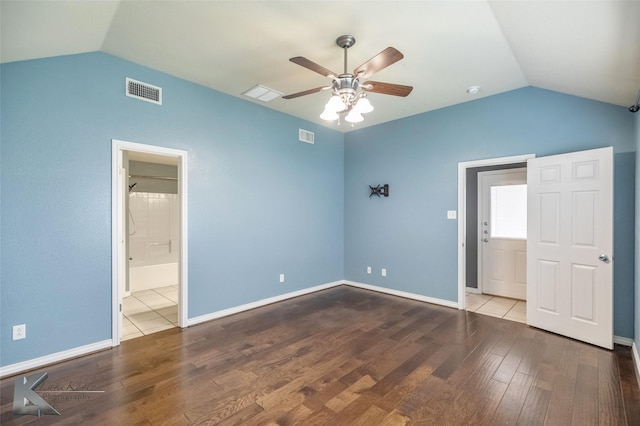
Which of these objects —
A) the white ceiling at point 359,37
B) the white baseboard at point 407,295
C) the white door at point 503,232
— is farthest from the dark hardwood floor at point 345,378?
the white ceiling at point 359,37

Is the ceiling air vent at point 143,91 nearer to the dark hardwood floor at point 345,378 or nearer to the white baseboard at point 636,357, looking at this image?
the dark hardwood floor at point 345,378

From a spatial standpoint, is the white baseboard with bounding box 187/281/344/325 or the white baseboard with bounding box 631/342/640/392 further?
the white baseboard with bounding box 187/281/344/325

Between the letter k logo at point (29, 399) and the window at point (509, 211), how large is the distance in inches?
230

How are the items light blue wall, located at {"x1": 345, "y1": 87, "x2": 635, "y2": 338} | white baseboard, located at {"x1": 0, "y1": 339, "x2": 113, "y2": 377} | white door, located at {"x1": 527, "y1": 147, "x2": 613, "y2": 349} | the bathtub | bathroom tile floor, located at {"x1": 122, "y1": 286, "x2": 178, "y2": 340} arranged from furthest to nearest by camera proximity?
the bathtub, bathroom tile floor, located at {"x1": 122, "y1": 286, "x2": 178, "y2": 340}, light blue wall, located at {"x1": 345, "y1": 87, "x2": 635, "y2": 338}, white door, located at {"x1": 527, "y1": 147, "x2": 613, "y2": 349}, white baseboard, located at {"x1": 0, "y1": 339, "x2": 113, "y2": 377}

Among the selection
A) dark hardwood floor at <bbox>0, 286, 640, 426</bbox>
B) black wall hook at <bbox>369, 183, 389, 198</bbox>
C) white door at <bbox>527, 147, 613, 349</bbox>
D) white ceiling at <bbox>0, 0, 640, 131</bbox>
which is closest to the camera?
dark hardwood floor at <bbox>0, 286, 640, 426</bbox>

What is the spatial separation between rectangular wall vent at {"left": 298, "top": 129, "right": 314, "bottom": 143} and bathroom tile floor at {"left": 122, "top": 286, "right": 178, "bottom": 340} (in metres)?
3.29

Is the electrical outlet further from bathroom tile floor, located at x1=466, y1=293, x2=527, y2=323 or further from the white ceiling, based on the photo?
bathroom tile floor, located at x1=466, y1=293, x2=527, y2=323

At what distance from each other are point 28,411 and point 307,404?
196 centimetres

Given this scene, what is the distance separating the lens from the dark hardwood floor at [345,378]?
6.60ft

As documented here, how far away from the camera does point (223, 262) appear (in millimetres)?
3938

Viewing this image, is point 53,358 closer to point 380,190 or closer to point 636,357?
point 380,190

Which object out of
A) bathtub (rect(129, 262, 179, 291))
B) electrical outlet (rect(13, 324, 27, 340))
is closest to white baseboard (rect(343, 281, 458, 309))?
bathtub (rect(129, 262, 179, 291))

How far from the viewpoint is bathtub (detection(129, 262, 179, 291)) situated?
5359mm

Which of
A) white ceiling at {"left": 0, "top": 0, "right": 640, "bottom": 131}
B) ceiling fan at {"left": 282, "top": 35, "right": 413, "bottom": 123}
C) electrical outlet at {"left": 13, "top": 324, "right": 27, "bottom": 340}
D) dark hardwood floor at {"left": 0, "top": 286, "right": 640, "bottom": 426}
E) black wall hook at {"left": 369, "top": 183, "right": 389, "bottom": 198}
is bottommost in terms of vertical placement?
dark hardwood floor at {"left": 0, "top": 286, "right": 640, "bottom": 426}
